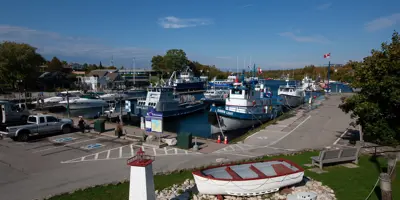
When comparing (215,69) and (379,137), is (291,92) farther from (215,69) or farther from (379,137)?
(215,69)

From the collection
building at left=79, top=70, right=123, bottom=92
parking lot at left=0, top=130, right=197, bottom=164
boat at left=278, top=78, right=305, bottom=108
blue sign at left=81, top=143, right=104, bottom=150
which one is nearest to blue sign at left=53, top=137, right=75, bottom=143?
parking lot at left=0, top=130, right=197, bottom=164

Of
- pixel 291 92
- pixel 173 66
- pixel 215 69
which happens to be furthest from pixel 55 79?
pixel 215 69

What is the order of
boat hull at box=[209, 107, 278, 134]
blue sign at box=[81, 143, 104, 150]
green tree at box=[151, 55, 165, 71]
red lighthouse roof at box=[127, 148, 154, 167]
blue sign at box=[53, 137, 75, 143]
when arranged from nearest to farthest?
red lighthouse roof at box=[127, 148, 154, 167]
blue sign at box=[81, 143, 104, 150]
blue sign at box=[53, 137, 75, 143]
boat hull at box=[209, 107, 278, 134]
green tree at box=[151, 55, 165, 71]

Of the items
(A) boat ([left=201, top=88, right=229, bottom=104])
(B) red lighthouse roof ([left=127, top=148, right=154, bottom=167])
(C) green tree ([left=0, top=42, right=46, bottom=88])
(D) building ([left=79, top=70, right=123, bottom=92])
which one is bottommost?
(A) boat ([left=201, top=88, right=229, bottom=104])

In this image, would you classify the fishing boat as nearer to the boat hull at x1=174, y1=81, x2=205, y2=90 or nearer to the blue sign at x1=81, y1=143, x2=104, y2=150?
the blue sign at x1=81, y1=143, x2=104, y2=150

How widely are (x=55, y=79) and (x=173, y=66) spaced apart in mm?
54656

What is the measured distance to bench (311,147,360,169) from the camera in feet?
39.4

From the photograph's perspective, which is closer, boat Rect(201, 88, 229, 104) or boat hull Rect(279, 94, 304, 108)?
boat hull Rect(279, 94, 304, 108)

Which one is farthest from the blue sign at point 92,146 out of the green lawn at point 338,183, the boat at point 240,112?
the boat at point 240,112

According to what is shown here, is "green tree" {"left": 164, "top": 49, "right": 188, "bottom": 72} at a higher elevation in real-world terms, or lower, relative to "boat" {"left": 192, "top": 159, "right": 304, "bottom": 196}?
higher

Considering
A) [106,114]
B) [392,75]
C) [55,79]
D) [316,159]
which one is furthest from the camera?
[55,79]

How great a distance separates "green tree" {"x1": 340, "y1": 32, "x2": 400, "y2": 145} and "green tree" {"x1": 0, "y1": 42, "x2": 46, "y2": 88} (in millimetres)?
66898

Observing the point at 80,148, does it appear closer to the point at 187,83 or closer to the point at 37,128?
the point at 37,128

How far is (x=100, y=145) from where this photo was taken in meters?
18.3
